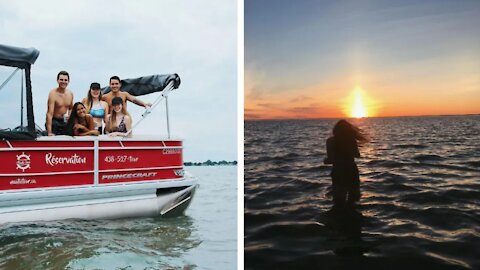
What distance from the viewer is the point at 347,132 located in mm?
3076

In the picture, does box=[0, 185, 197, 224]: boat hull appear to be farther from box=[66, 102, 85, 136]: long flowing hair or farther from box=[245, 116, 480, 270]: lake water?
box=[245, 116, 480, 270]: lake water

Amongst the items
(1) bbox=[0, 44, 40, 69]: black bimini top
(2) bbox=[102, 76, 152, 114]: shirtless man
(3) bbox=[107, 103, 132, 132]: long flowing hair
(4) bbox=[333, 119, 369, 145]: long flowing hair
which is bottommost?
(4) bbox=[333, 119, 369, 145]: long flowing hair

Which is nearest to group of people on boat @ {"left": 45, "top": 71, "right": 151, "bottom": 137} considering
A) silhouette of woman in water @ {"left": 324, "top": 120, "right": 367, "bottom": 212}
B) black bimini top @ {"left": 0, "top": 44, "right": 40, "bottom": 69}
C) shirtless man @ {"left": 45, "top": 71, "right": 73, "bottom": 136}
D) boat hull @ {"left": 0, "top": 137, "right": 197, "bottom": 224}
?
shirtless man @ {"left": 45, "top": 71, "right": 73, "bottom": 136}

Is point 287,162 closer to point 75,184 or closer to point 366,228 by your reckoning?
point 366,228

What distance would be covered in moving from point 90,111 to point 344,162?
2470 millimetres

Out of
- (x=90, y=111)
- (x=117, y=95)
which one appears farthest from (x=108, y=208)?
(x=117, y=95)

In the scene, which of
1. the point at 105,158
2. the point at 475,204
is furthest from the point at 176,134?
the point at 475,204

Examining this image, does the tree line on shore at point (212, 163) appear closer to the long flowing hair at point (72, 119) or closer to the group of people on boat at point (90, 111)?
the group of people on boat at point (90, 111)

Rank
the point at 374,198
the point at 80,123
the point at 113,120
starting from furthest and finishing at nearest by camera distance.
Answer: the point at 113,120
the point at 80,123
the point at 374,198

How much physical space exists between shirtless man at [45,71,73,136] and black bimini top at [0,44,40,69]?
1.21 feet

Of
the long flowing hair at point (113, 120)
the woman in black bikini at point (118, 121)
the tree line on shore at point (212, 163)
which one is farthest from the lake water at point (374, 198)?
the long flowing hair at point (113, 120)

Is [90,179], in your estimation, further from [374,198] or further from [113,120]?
[374,198]

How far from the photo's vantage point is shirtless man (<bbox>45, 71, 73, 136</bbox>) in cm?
411

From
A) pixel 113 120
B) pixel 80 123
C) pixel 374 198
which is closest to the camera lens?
pixel 374 198
